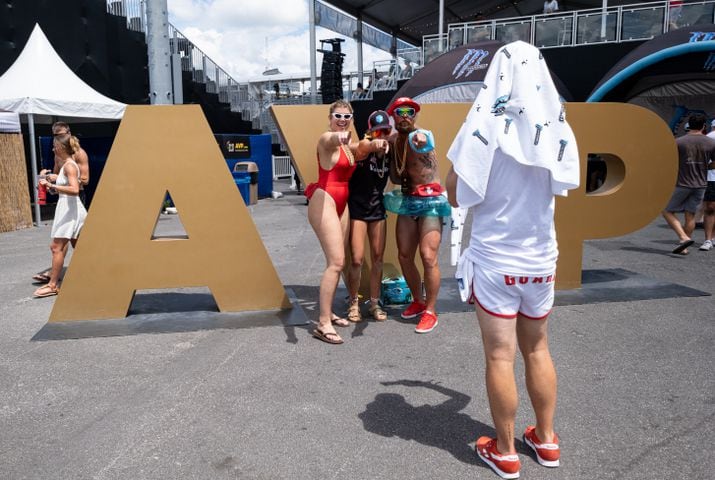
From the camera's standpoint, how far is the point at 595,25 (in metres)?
15.5

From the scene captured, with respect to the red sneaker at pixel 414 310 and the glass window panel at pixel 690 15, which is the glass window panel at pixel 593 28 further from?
the red sneaker at pixel 414 310

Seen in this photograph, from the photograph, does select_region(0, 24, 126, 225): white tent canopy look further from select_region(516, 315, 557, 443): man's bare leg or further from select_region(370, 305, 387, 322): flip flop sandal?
select_region(516, 315, 557, 443): man's bare leg

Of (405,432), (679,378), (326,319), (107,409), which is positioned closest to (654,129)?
(679,378)

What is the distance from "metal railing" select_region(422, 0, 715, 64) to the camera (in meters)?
14.4

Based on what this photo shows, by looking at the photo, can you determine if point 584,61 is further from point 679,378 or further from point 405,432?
point 405,432

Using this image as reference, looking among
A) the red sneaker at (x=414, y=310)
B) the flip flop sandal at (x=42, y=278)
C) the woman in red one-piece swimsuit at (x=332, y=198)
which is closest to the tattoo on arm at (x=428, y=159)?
the woman in red one-piece swimsuit at (x=332, y=198)

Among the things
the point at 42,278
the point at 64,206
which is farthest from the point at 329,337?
the point at 42,278

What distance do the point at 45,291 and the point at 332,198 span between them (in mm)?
3560

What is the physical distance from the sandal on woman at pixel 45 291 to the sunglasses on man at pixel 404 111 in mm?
4102

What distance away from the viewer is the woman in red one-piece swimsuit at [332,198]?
14.5 ft

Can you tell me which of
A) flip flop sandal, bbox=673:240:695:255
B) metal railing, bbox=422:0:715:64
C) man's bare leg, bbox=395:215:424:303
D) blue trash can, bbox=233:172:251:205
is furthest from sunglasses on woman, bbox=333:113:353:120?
metal railing, bbox=422:0:715:64

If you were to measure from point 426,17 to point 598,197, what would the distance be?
25440mm

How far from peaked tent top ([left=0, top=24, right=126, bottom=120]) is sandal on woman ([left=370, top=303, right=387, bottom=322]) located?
8924mm

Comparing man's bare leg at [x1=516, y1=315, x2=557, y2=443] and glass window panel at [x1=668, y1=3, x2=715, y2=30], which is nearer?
man's bare leg at [x1=516, y1=315, x2=557, y2=443]
